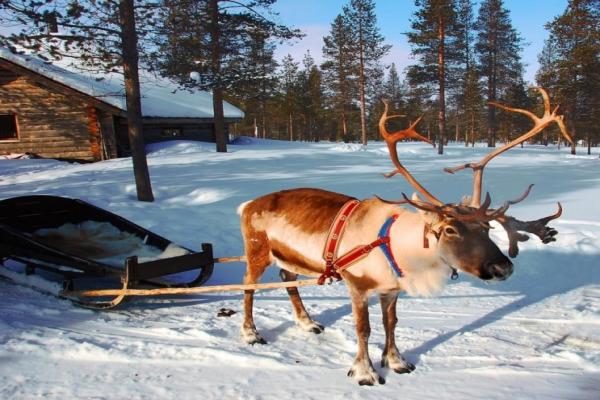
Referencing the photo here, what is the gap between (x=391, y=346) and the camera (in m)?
3.81

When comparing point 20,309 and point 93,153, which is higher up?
point 93,153

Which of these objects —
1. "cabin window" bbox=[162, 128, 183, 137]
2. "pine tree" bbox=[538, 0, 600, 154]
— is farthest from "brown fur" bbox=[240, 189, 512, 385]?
"pine tree" bbox=[538, 0, 600, 154]

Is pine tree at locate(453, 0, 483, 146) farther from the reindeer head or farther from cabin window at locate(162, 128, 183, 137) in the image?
the reindeer head

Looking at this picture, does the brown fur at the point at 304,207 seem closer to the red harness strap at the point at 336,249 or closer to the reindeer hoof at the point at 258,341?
the red harness strap at the point at 336,249

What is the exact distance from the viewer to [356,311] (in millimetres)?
3670

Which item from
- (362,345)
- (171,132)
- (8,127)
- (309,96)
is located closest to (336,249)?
(362,345)

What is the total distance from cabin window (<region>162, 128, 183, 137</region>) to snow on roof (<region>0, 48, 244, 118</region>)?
5.32ft

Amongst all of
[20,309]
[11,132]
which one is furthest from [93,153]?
[20,309]

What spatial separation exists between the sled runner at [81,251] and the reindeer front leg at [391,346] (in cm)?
236

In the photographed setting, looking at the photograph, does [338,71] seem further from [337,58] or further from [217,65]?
[217,65]

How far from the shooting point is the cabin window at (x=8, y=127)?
67.6 ft

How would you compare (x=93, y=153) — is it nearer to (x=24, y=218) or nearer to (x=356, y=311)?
(x=24, y=218)

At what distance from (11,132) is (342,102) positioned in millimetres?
33975

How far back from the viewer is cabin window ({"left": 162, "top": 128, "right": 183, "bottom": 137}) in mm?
26311
